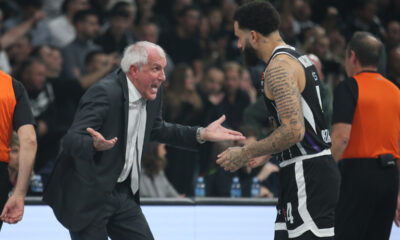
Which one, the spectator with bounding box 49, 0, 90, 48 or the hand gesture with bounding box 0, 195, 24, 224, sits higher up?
the spectator with bounding box 49, 0, 90, 48

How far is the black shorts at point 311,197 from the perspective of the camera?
349 centimetres

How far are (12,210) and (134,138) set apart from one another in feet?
2.77

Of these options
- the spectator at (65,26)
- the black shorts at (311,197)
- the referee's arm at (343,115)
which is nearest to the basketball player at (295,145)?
the black shorts at (311,197)

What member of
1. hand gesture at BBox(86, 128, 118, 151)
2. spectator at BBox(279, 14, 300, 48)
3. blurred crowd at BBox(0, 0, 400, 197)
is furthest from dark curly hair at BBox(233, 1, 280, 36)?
spectator at BBox(279, 14, 300, 48)

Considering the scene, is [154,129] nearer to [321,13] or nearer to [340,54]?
[340,54]

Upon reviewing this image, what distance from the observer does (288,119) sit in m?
3.35

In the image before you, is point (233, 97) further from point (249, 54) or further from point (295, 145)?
point (295, 145)

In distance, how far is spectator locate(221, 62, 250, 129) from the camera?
8.04 metres

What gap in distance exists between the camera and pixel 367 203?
4.40 metres

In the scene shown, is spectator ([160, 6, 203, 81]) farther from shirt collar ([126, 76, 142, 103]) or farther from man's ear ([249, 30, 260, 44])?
man's ear ([249, 30, 260, 44])

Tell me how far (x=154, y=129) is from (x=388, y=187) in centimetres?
169

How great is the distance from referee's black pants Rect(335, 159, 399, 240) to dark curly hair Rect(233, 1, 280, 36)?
1383 millimetres

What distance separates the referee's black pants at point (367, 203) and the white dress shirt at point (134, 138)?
1.52 metres

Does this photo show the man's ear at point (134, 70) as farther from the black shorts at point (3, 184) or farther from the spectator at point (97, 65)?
the spectator at point (97, 65)
